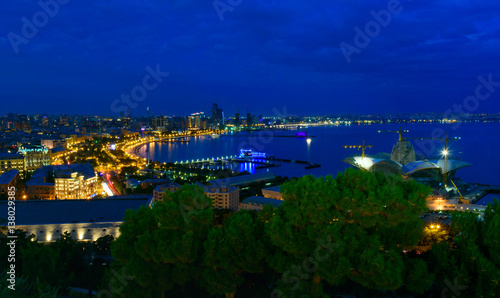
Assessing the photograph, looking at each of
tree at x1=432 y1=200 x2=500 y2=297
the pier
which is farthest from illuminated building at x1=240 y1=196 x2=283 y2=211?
the pier

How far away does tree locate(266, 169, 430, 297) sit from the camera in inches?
102

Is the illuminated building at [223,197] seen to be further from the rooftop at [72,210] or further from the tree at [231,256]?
the tree at [231,256]

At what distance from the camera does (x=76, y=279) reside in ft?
12.0

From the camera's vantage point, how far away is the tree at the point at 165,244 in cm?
292

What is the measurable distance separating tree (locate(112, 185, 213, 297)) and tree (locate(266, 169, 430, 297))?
2.13 feet

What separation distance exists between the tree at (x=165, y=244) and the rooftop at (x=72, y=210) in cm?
238

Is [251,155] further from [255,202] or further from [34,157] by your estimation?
[255,202]

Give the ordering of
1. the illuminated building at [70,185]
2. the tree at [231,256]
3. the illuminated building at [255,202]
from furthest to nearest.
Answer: the illuminated building at [70,185], the illuminated building at [255,202], the tree at [231,256]

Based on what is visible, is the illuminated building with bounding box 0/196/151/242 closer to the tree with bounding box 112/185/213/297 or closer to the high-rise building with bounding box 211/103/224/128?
the tree with bounding box 112/185/213/297

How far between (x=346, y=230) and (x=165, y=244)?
1.45 m

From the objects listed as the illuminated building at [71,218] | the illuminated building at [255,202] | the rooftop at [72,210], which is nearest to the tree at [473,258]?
the illuminated building at [71,218]

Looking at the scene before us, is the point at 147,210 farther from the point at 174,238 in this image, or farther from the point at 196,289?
the point at 196,289

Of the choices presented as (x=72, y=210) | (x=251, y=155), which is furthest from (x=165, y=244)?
(x=251, y=155)

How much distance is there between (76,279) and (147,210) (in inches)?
44.9
